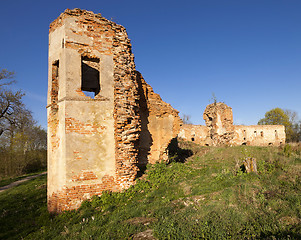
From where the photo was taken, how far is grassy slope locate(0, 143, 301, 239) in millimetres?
4309

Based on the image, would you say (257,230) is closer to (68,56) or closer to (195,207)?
(195,207)

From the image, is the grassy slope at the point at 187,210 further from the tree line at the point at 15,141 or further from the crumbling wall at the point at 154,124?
the tree line at the point at 15,141

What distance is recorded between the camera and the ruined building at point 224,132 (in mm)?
22078

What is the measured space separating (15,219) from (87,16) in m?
7.70

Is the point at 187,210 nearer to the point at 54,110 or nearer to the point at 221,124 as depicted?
the point at 54,110

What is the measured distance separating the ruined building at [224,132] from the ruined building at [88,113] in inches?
604

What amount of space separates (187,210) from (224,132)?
17.8m

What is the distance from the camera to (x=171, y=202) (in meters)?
6.39

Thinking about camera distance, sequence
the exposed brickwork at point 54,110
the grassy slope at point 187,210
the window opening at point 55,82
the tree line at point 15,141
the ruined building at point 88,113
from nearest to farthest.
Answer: the grassy slope at point 187,210 → the ruined building at point 88,113 → the exposed brickwork at point 54,110 → the window opening at point 55,82 → the tree line at point 15,141

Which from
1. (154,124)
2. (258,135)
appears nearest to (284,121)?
(258,135)

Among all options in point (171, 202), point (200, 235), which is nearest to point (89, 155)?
point (171, 202)

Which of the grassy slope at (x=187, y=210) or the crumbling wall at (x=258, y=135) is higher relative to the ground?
the crumbling wall at (x=258, y=135)

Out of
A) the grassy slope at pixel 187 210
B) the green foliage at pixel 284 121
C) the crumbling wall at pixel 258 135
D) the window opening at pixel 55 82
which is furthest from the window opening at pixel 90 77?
the green foliage at pixel 284 121

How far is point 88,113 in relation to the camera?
25.4 feet
